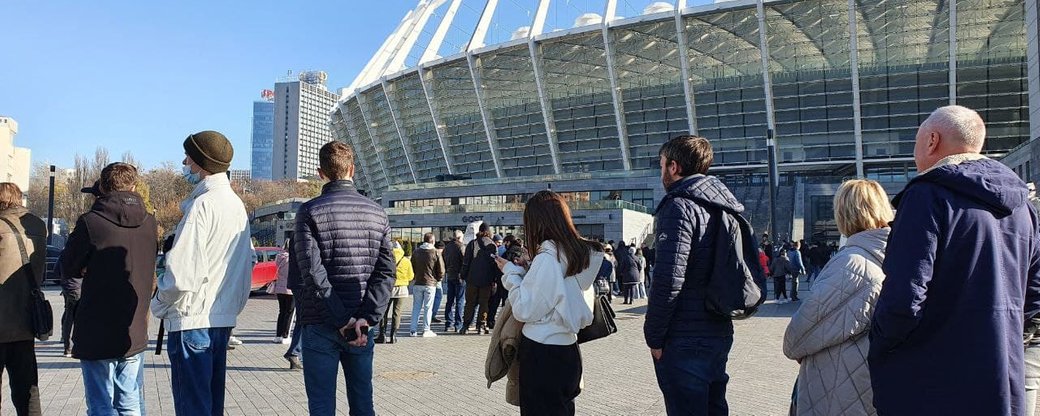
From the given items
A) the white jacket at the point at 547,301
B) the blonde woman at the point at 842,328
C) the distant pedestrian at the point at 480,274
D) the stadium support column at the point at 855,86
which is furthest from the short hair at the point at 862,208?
the stadium support column at the point at 855,86

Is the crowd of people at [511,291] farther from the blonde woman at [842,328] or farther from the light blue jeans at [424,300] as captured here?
the light blue jeans at [424,300]

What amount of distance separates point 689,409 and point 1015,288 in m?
1.67

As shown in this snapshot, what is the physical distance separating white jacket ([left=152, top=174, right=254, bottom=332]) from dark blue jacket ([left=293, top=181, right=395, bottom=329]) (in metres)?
0.37

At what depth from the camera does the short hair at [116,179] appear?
14.5 feet

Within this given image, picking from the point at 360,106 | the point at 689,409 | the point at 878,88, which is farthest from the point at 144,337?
the point at 360,106

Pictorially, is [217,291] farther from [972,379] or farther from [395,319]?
[395,319]

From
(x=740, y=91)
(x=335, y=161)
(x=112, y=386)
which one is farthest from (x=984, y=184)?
(x=740, y=91)

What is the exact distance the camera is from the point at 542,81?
56.6 m

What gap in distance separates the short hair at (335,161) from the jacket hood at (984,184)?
2.92m

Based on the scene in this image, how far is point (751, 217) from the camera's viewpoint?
1828 inches

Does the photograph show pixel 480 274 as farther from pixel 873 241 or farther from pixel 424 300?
pixel 873 241

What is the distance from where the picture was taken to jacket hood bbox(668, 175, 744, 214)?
3.88 m

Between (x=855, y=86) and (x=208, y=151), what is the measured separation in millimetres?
53312

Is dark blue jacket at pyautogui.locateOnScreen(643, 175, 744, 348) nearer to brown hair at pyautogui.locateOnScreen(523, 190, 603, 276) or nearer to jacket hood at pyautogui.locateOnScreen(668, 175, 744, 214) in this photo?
jacket hood at pyautogui.locateOnScreen(668, 175, 744, 214)
